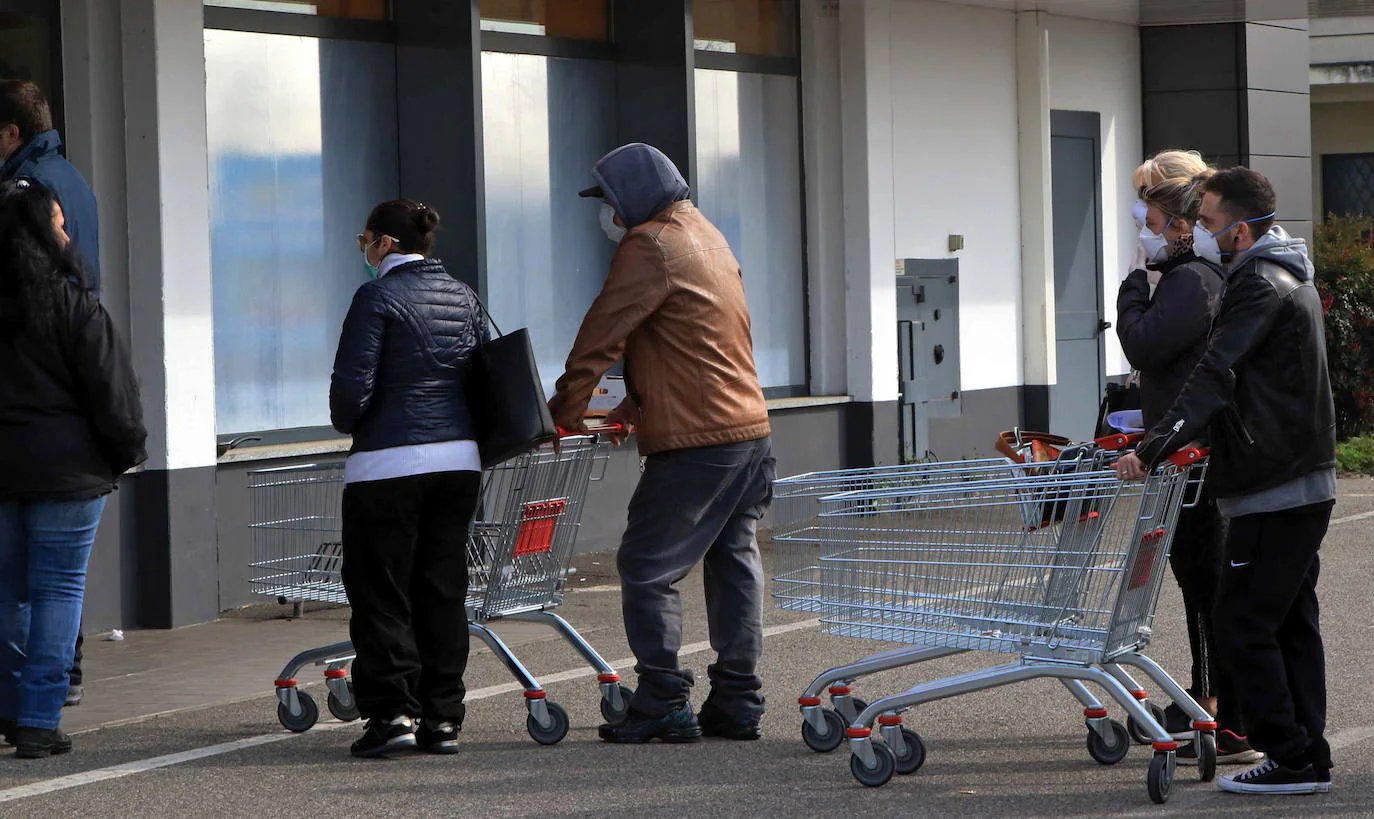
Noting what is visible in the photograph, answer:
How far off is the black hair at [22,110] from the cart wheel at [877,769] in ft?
12.4

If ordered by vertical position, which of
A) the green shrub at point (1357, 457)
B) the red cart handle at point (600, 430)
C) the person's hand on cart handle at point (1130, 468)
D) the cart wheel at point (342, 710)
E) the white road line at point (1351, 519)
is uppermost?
the red cart handle at point (600, 430)

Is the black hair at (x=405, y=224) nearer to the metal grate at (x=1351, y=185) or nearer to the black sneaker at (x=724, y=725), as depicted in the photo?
the black sneaker at (x=724, y=725)

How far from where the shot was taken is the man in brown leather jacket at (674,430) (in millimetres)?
6488

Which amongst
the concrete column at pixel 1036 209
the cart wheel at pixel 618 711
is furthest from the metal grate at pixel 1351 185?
the cart wheel at pixel 618 711

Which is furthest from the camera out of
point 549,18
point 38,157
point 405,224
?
point 549,18

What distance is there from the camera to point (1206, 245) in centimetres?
587

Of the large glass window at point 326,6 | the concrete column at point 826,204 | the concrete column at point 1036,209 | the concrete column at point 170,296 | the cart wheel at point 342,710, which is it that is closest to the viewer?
Answer: the cart wheel at point 342,710

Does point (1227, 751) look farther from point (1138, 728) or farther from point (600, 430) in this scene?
point (600, 430)

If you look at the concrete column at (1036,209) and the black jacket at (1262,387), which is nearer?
the black jacket at (1262,387)

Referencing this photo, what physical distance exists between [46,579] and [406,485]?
4.11 ft

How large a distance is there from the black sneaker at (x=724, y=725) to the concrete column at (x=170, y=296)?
373 centimetres

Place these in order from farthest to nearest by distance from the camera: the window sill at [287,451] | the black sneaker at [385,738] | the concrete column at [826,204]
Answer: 1. the concrete column at [826,204]
2. the window sill at [287,451]
3. the black sneaker at [385,738]

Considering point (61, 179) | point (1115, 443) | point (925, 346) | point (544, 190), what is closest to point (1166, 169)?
point (1115, 443)

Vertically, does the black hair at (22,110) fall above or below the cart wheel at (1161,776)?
above
